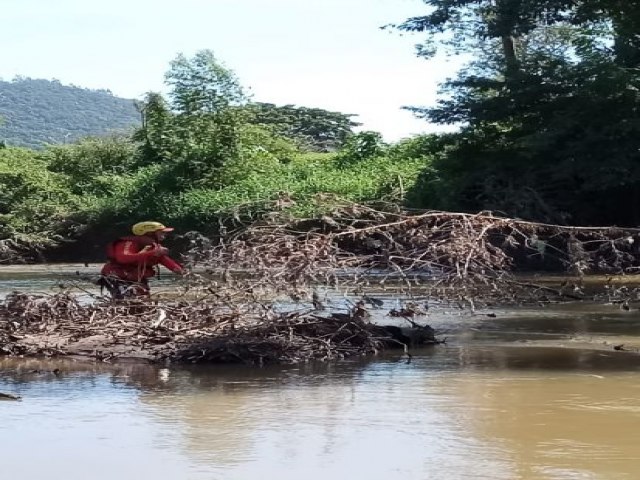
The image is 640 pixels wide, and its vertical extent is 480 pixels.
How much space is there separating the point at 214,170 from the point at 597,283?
56.7ft

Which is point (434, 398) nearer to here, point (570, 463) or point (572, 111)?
point (570, 463)

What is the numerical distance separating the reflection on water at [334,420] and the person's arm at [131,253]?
192cm

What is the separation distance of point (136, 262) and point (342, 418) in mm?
5143

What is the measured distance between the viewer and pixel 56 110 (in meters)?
159

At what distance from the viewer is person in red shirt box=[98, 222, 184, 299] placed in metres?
A: 12.4

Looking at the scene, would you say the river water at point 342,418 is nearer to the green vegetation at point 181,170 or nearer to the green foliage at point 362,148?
the green vegetation at point 181,170

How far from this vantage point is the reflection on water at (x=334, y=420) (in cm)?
672

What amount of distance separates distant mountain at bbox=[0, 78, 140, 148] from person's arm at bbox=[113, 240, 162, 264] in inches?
4876

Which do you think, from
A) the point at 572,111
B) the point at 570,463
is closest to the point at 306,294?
the point at 570,463

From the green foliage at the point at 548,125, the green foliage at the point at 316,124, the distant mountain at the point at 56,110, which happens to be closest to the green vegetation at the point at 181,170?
the green foliage at the point at 548,125

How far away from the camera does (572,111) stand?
933 inches

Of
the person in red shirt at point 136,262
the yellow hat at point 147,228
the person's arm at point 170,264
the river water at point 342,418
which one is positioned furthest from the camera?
the yellow hat at point 147,228

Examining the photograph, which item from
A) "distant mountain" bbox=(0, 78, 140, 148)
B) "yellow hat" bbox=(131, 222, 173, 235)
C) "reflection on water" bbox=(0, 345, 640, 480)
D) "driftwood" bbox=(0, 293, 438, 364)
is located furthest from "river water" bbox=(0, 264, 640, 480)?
"distant mountain" bbox=(0, 78, 140, 148)

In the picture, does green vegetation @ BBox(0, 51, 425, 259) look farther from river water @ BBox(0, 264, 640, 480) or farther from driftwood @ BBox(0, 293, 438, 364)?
river water @ BBox(0, 264, 640, 480)
